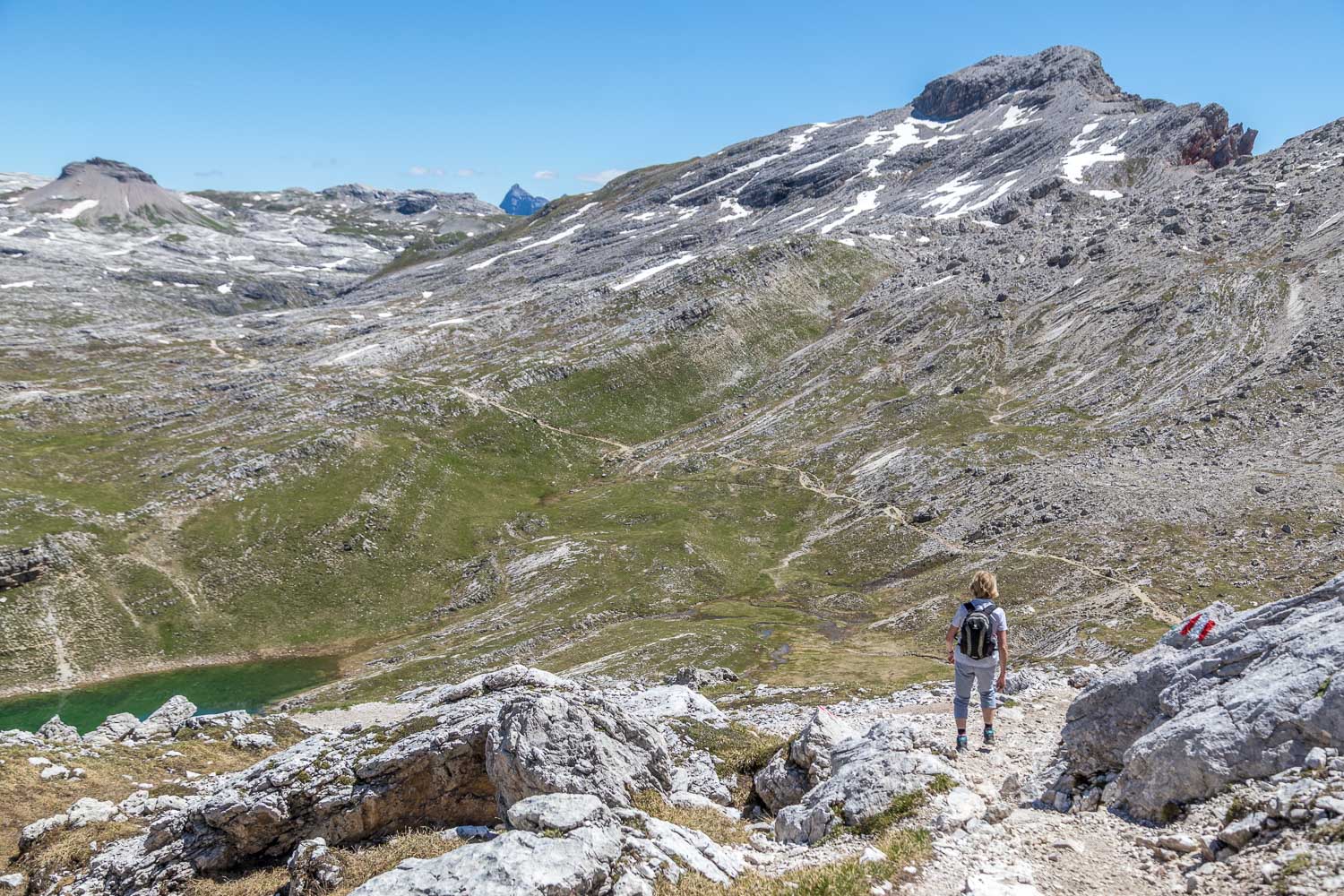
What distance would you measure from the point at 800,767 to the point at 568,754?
7.80m

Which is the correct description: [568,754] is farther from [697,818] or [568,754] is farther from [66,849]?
[66,849]

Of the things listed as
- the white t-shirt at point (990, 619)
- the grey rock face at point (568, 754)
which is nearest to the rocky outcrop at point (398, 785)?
the grey rock face at point (568, 754)

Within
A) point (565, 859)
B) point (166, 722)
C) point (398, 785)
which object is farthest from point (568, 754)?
point (166, 722)

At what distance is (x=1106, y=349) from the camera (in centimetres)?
14725

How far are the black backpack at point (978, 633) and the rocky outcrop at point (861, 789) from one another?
10.5 ft

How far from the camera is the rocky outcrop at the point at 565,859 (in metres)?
15.0

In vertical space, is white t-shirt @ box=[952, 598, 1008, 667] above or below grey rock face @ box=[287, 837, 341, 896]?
above

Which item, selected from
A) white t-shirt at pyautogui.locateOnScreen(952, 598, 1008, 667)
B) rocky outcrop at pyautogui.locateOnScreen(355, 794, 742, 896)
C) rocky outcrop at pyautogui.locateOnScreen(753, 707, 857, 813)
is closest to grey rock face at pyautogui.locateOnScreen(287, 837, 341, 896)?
rocky outcrop at pyautogui.locateOnScreen(355, 794, 742, 896)

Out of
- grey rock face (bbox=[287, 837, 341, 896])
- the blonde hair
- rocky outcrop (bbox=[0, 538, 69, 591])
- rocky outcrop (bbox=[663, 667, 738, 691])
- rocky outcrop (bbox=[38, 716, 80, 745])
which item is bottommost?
rocky outcrop (bbox=[663, 667, 738, 691])

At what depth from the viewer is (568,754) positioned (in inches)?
893

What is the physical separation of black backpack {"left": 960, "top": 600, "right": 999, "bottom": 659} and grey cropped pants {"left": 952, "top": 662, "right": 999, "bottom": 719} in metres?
0.55

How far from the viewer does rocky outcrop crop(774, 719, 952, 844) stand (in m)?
19.3

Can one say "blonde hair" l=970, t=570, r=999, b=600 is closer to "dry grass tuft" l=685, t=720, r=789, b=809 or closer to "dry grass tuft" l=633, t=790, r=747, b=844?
"dry grass tuft" l=633, t=790, r=747, b=844

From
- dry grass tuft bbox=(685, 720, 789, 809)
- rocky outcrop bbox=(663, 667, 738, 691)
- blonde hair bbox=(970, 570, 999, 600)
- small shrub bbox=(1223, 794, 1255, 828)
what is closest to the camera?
small shrub bbox=(1223, 794, 1255, 828)
